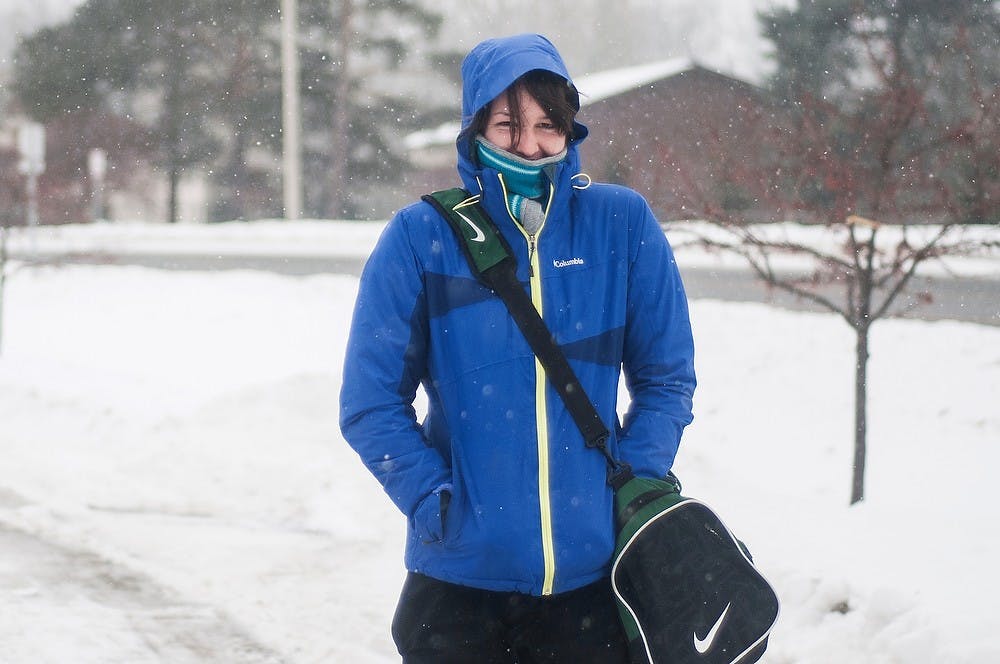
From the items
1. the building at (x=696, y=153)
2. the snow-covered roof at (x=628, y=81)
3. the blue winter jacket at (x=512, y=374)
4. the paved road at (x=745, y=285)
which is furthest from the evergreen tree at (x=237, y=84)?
the blue winter jacket at (x=512, y=374)

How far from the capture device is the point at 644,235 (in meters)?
2.27

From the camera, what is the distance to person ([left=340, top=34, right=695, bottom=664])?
210 cm

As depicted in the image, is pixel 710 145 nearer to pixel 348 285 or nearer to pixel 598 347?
pixel 598 347

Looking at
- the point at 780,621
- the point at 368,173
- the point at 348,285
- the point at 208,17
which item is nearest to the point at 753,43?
the point at 368,173

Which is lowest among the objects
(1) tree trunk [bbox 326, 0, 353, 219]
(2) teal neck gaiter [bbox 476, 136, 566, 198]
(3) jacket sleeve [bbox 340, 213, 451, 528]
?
(3) jacket sleeve [bbox 340, 213, 451, 528]

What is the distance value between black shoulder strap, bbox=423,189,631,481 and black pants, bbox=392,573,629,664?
262 mm

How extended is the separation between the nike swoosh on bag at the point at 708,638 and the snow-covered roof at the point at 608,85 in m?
22.7


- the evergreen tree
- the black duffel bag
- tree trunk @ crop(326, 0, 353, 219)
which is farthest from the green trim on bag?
tree trunk @ crop(326, 0, 353, 219)

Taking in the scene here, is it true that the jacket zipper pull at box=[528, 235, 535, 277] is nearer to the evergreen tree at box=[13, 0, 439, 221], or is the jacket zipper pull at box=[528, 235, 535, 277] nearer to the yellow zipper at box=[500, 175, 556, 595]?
the yellow zipper at box=[500, 175, 556, 595]

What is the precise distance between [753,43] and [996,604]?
151 feet

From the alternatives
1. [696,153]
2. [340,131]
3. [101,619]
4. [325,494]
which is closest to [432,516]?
[101,619]

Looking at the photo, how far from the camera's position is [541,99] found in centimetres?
222

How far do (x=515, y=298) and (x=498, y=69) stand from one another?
441mm

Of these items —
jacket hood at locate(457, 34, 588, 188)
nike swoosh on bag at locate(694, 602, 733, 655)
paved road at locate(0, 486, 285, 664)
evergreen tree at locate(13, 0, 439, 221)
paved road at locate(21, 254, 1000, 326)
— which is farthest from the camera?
evergreen tree at locate(13, 0, 439, 221)
